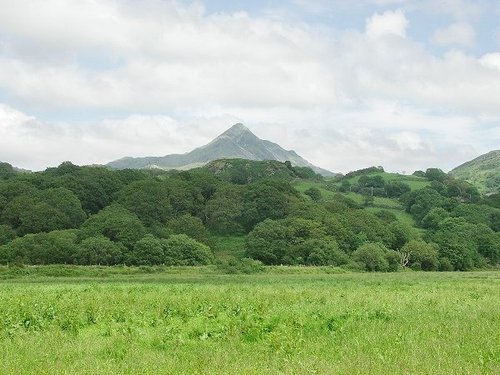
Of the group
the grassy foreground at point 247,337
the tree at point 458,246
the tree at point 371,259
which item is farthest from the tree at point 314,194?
the grassy foreground at point 247,337

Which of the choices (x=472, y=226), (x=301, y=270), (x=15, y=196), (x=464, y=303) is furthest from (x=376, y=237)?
(x=464, y=303)

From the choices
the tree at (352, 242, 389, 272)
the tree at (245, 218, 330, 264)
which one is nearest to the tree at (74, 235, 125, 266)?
the tree at (245, 218, 330, 264)

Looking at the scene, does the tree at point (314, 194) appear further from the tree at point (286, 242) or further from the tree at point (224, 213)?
the tree at point (286, 242)

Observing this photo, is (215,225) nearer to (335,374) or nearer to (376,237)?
(376,237)

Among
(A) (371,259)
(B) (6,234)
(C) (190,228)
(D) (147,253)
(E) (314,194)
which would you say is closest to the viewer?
(A) (371,259)

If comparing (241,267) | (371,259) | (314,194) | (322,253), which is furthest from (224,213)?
(241,267)

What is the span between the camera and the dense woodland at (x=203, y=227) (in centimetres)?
11194

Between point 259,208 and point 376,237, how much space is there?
34.3 m

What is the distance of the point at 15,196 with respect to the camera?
141 m

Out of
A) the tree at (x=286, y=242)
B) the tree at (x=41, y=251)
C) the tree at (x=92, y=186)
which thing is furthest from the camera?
the tree at (x=92, y=186)

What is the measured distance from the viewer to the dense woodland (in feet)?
367

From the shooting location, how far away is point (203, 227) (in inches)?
5340

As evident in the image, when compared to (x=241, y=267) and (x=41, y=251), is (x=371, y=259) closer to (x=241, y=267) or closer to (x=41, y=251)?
(x=241, y=267)

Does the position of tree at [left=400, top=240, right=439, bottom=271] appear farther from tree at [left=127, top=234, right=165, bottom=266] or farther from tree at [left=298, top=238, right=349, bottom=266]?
tree at [left=127, top=234, right=165, bottom=266]
